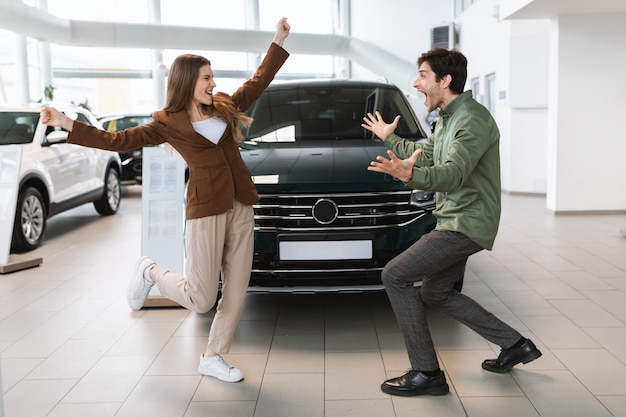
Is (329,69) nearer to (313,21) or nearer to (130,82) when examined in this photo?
(313,21)

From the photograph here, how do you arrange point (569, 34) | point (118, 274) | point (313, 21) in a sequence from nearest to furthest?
point (118, 274)
point (569, 34)
point (313, 21)

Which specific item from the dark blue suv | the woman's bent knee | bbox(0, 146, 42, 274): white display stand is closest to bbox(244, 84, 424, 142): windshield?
the dark blue suv

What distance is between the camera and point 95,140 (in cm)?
283

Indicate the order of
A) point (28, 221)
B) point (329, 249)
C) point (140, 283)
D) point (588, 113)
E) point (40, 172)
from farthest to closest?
point (588, 113)
point (40, 172)
point (28, 221)
point (329, 249)
point (140, 283)

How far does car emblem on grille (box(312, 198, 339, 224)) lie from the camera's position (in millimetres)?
3676

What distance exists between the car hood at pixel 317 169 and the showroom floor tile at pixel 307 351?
849 millimetres

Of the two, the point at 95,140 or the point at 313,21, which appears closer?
the point at 95,140

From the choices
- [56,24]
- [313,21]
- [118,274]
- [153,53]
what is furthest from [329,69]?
[118,274]

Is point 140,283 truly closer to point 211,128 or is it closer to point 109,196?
point 211,128

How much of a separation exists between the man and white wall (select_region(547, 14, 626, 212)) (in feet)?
20.3

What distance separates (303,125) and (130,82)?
15221 mm

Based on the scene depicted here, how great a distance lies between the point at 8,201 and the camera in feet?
19.0

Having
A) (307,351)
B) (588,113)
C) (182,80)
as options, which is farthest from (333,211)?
(588,113)

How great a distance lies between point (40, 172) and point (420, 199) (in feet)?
15.2
